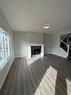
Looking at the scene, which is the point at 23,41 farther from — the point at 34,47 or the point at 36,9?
the point at 36,9

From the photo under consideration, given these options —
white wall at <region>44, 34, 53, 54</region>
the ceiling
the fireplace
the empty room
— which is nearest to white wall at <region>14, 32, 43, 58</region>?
the empty room

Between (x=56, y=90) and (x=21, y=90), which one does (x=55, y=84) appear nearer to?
(x=56, y=90)

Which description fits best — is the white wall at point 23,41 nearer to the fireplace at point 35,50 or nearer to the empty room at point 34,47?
the empty room at point 34,47

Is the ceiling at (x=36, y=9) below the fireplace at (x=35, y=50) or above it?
above

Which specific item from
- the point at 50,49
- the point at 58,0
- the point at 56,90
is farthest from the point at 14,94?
the point at 50,49

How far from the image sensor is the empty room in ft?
7.17

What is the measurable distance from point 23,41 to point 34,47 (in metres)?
1.20

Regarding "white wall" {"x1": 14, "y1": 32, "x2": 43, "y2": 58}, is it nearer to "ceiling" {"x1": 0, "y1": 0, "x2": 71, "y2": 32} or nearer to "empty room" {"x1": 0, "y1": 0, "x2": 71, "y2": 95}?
"empty room" {"x1": 0, "y1": 0, "x2": 71, "y2": 95}

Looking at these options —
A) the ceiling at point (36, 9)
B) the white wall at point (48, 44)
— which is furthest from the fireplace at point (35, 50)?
the ceiling at point (36, 9)

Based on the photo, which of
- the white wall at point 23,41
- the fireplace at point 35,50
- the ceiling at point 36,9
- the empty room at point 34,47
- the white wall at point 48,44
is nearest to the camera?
the ceiling at point 36,9

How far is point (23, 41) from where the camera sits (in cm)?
702

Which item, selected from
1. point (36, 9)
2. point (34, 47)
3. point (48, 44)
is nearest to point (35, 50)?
point (34, 47)

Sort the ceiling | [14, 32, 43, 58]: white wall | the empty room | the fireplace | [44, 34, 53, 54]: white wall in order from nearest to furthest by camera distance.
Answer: the ceiling, the empty room, [14, 32, 43, 58]: white wall, the fireplace, [44, 34, 53, 54]: white wall

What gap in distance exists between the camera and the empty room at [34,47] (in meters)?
2.19
